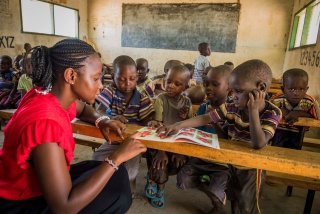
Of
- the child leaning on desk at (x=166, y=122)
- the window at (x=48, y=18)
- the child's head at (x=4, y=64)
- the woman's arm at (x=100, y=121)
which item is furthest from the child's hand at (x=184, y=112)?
the window at (x=48, y=18)

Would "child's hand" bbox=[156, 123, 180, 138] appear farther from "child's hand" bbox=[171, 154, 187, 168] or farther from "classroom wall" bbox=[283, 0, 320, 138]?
"classroom wall" bbox=[283, 0, 320, 138]

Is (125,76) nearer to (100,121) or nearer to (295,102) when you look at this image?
(100,121)

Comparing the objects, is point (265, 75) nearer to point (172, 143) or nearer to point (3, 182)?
point (172, 143)

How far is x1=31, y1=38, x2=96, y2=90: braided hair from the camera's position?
41.1 inches

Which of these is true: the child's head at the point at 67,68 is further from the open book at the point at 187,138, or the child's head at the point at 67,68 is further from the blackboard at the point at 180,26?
the blackboard at the point at 180,26

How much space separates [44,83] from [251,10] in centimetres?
909

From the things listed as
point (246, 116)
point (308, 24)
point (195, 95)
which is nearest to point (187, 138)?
point (246, 116)

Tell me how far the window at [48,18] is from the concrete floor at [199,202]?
7.89m

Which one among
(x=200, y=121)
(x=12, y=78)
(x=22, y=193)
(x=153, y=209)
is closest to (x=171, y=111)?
(x=200, y=121)

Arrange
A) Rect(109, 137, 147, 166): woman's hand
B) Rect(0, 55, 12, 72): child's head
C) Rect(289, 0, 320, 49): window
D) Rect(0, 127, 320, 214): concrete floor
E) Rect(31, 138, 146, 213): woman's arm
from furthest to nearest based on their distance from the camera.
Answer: Rect(289, 0, 320, 49): window < Rect(0, 55, 12, 72): child's head < Rect(0, 127, 320, 214): concrete floor < Rect(109, 137, 147, 166): woman's hand < Rect(31, 138, 146, 213): woman's arm

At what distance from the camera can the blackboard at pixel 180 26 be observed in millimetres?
8719

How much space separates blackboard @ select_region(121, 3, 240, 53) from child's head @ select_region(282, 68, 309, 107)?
6776 millimetres

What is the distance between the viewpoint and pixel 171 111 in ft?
7.32

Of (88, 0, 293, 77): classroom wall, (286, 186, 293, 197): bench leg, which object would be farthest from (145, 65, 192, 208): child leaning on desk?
(88, 0, 293, 77): classroom wall
